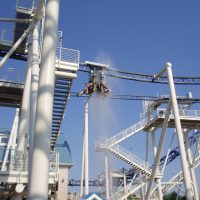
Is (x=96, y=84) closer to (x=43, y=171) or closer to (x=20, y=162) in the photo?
(x=20, y=162)

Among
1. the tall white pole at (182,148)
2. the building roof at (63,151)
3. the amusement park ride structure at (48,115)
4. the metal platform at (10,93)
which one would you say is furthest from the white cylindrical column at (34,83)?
the building roof at (63,151)

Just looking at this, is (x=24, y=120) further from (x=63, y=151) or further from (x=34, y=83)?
(x=63, y=151)

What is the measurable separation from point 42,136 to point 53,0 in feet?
12.2

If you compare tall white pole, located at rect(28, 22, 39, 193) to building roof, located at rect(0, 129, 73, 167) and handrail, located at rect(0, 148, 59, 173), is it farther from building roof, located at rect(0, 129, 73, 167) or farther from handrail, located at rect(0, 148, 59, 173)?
building roof, located at rect(0, 129, 73, 167)

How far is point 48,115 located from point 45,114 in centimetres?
8

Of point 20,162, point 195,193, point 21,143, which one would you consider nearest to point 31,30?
point 21,143

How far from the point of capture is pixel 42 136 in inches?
264

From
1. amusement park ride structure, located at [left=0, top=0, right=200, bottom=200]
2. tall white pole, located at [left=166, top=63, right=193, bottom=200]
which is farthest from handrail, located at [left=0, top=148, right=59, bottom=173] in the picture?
tall white pole, located at [left=166, top=63, right=193, bottom=200]

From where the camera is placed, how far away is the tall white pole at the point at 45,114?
640 centimetres

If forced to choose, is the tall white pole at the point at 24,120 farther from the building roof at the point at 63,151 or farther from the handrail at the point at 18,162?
the building roof at the point at 63,151

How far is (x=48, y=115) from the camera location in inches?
275

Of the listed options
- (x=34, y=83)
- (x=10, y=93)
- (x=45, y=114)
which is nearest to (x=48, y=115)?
(x=45, y=114)

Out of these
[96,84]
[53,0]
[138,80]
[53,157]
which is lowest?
[53,157]

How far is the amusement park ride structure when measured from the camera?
6.94 m
